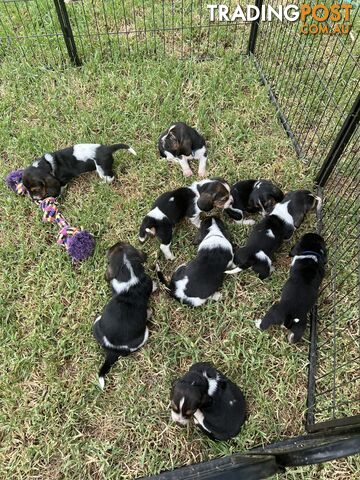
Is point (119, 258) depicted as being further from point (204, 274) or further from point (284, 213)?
point (284, 213)

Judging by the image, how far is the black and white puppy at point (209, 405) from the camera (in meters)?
2.78

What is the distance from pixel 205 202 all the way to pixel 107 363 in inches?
61.8

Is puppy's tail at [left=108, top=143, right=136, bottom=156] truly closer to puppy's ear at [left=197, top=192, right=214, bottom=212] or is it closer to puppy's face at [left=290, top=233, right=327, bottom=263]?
puppy's ear at [left=197, top=192, right=214, bottom=212]

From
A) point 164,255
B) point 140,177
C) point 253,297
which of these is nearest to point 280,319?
point 253,297

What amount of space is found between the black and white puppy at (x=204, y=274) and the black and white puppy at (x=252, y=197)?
47 cm

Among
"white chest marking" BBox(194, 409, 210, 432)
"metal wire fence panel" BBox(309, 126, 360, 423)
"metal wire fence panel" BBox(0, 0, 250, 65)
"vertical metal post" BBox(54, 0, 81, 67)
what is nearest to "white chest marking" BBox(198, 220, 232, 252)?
"metal wire fence panel" BBox(309, 126, 360, 423)

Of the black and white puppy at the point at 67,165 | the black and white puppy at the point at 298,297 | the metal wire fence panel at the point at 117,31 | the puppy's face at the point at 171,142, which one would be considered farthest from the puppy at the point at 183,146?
the metal wire fence panel at the point at 117,31

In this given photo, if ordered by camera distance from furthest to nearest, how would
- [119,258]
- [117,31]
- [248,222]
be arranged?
[117,31], [248,222], [119,258]

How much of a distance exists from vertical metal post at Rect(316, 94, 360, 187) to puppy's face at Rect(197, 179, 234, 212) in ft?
3.38

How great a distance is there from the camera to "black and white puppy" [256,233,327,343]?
126 inches

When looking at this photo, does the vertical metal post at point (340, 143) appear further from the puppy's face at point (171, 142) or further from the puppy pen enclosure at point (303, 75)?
the puppy's face at point (171, 142)

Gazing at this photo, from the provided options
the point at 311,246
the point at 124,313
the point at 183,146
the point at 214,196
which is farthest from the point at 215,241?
the point at 183,146

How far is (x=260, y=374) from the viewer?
3.24 m

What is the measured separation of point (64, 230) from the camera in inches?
154
